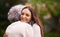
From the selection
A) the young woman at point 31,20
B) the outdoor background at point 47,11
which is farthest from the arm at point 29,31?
the outdoor background at point 47,11

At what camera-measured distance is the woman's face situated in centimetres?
90

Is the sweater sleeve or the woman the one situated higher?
the woman

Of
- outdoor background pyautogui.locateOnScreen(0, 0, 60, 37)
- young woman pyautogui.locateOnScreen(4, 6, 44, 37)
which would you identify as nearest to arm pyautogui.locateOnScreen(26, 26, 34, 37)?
young woman pyautogui.locateOnScreen(4, 6, 44, 37)

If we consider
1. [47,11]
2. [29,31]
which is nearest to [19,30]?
[29,31]

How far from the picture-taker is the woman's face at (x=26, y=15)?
898 millimetres

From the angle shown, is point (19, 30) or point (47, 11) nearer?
point (19, 30)

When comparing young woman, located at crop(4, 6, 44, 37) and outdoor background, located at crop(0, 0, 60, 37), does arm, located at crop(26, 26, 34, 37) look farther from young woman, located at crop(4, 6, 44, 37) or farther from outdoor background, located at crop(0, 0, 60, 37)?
outdoor background, located at crop(0, 0, 60, 37)

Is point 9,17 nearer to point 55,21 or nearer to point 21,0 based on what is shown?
point 21,0

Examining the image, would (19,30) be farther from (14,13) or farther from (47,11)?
(47,11)

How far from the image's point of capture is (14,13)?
93cm

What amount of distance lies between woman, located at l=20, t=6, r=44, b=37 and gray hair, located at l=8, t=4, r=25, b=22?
26 millimetres

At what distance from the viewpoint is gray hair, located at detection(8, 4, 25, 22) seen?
93 centimetres

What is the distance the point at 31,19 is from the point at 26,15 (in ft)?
0.12

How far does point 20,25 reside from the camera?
90 cm
